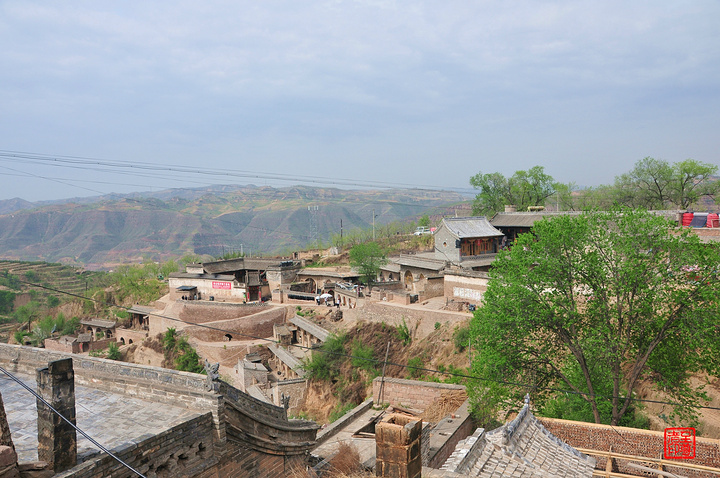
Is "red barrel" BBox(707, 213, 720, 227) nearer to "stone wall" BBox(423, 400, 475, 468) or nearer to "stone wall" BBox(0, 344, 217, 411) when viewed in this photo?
"stone wall" BBox(423, 400, 475, 468)

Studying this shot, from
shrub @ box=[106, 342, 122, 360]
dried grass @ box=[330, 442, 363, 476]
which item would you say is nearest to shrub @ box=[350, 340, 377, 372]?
Answer: dried grass @ box=[330, 442, 363, 476]

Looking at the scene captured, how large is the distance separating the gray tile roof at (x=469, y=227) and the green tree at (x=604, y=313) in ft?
79.1

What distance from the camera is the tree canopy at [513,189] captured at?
2253 inches

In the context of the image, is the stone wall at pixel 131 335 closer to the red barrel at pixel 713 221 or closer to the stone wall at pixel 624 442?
the stone wall at pixel 624 442

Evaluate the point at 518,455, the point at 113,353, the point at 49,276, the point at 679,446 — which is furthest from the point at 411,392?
the point at 49,276

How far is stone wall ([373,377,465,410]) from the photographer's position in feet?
75.5

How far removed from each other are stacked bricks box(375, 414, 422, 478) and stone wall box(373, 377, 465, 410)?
15.3 meters

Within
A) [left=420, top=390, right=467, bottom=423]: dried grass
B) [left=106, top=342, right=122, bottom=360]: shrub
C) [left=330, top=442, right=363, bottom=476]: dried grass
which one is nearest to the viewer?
[left=330, top=442, right=363, bottom=476]: dried grass

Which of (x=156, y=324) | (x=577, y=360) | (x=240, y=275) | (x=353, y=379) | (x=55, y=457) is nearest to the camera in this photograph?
(x=55, y=457)

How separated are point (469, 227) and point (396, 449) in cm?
3755

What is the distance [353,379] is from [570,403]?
16574 mm

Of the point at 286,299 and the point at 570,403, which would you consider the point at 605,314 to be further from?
the point at 286,299

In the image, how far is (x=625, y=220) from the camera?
659 inches

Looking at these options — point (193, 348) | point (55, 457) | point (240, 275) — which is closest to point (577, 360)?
point (55, 457)
